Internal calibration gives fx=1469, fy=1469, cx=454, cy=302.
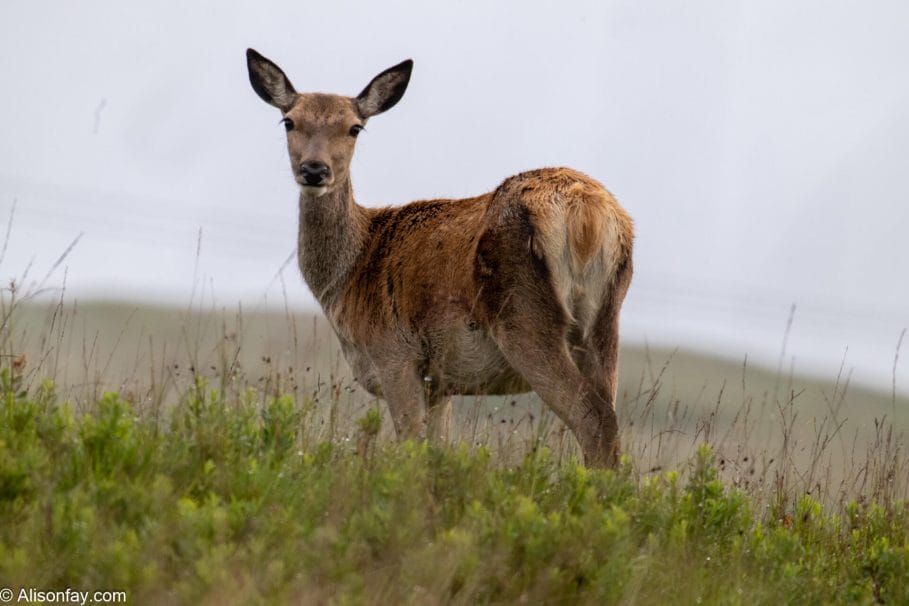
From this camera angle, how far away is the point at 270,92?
9672 mm

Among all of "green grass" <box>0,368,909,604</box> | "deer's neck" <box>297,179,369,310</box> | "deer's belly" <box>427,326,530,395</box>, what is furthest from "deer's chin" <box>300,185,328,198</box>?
"green grass" <box>0,368,909,604</box>

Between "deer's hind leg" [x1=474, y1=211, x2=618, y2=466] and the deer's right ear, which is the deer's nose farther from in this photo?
"deer's hind leg" [x1=474, y1=211, x2=618, y2=466]

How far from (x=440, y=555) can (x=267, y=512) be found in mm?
697

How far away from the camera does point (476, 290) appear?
311 inches

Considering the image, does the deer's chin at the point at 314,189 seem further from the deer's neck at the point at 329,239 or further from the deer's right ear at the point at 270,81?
the deer's right ear at the point at 270,81

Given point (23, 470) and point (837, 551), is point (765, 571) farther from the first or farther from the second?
point (23, 470)

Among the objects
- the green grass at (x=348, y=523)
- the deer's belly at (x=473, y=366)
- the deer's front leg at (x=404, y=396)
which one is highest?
the deer's belly at (x=473, y=366)

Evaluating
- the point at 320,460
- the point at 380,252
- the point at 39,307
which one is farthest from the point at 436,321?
the point at 39,307

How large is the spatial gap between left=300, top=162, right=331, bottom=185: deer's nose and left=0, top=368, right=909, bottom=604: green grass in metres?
2.16

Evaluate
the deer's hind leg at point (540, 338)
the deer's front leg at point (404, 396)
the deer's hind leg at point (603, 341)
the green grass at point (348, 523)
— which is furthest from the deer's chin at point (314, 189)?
the green grass at point (348, 523)

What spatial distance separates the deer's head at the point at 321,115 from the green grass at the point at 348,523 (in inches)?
88.3

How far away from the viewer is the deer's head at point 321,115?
8.81 m

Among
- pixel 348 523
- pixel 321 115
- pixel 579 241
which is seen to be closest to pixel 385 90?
pixel 321 115

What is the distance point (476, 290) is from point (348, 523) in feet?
8.74
